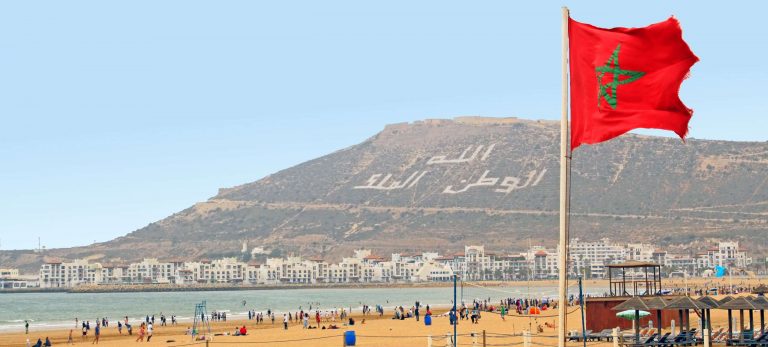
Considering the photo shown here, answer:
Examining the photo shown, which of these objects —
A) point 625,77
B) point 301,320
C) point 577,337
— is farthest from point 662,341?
point 301,320

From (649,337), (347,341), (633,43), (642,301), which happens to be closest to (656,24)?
(633,43)

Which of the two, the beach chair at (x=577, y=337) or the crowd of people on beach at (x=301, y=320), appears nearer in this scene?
the beach chair at (x=577, y=337)

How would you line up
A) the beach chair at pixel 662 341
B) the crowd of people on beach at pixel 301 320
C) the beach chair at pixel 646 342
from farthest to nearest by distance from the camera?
the crowd of people on beach at pixel 301 320 < the beach chair at pixel 662 341 < the beach chair at pixel 646 342

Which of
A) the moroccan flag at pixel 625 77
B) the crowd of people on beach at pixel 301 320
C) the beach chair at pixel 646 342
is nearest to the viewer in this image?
the moroccan flag at pixel 625 77

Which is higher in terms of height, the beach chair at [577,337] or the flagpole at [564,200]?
the flagpole at [564,200]

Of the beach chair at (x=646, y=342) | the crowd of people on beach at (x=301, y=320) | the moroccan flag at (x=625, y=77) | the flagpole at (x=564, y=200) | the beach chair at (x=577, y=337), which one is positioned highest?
the moroccan flag at (x=625, y=77)

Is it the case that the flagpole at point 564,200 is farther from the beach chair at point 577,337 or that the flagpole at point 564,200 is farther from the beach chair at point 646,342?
the beach chair at point 577,337

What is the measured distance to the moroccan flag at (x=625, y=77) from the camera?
11.8 metres

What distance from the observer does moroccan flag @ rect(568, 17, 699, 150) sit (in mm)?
11766

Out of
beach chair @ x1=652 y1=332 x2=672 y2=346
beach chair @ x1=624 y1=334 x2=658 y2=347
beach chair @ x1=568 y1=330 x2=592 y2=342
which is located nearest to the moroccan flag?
beach chair @ x1=624 y1=334 x2=658 y2=347

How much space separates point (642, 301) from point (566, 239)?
2064cm

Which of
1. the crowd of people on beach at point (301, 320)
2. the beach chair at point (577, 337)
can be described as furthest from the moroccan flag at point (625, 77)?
the crowd of people on beach at point (301, 320)

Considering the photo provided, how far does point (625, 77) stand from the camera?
39.1 feet

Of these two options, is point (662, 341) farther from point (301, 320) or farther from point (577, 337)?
point (301, 320)
